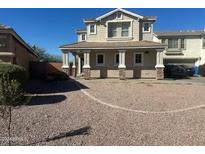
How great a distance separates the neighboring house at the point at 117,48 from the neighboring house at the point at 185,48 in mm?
8828

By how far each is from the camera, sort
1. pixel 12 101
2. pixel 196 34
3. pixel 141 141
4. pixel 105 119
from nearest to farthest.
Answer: pixel 12 101 → pixel 141 141 → pixel 105 119 → pixel 196 34

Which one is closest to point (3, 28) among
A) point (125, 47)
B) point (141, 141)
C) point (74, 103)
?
point (74, 103)

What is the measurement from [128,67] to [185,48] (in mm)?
12972

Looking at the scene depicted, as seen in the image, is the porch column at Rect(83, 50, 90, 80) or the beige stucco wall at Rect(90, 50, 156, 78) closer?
the porch column at Rect(83, 50, 90, 80)

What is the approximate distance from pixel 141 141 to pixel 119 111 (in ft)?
10.3

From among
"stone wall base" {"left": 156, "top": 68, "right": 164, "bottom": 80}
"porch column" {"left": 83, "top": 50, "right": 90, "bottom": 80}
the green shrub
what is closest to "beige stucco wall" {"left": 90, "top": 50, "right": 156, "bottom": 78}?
"stone wall base" {"left": 156, "top": 68, "right": 164, "bottom": 80}

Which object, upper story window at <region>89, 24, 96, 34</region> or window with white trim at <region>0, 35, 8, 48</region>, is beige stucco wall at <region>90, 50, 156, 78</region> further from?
window with white trim at <region>0, 35, 8, 48</region>

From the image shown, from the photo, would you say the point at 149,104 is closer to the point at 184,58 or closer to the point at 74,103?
the point at 74,103

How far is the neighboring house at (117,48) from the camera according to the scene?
70.1 feet

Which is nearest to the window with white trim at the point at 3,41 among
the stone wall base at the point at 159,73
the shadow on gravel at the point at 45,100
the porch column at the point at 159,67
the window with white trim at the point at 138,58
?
the shadow on gravel at the point at 45,100

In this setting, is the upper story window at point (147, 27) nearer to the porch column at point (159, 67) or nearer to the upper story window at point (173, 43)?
the porch column at point (159, 67)

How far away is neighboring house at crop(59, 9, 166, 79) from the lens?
21.4m

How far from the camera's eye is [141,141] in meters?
6.35

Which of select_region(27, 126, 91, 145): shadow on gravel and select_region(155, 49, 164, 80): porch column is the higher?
select_region(155, 49, 164, 80): porch column
